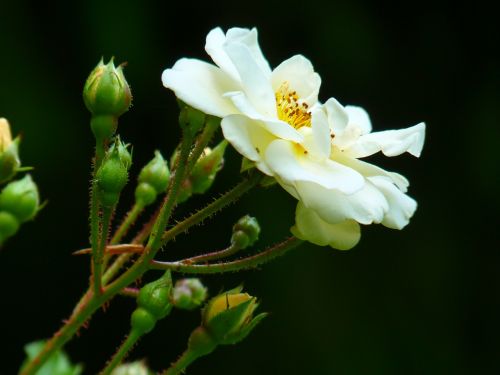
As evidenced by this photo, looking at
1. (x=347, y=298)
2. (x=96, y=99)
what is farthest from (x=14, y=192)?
(x=347, y=298)

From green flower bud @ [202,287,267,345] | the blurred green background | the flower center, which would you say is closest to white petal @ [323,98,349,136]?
the flower center

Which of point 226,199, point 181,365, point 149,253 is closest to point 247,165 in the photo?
point 226,199

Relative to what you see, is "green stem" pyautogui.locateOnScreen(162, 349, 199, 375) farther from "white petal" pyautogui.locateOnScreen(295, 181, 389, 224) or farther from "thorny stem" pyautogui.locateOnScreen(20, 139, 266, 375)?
"white petal" pyautogui.locateOnScreen(295, 181, 389, 224)

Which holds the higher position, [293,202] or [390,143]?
[390,143]

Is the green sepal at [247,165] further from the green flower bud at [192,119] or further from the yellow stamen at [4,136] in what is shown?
the yellow stamen at [4,136]

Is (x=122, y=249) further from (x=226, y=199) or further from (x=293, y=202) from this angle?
(x=293, y=202)

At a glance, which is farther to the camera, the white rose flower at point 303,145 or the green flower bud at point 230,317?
the green flower bud at point 230,317

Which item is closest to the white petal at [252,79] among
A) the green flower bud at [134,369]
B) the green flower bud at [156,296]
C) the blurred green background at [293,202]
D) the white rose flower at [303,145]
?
the white rose flower at [303,145]
